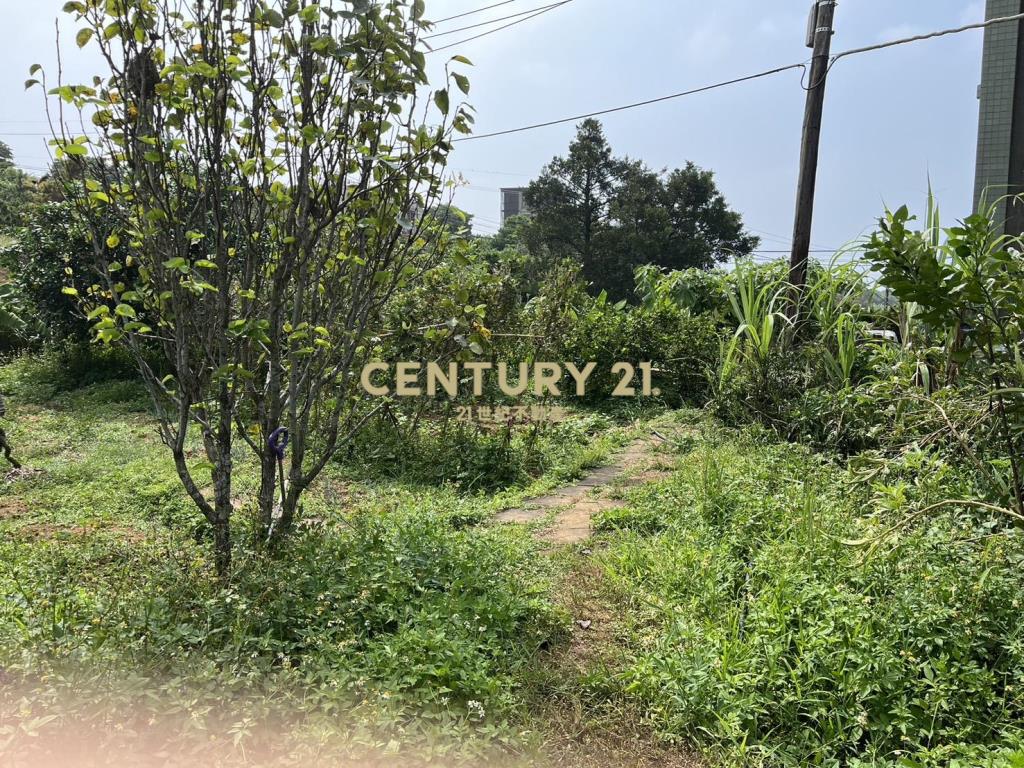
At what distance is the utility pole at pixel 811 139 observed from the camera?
5.48 m

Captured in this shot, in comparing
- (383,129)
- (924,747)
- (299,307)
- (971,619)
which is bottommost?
(924,747)

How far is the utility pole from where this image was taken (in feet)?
18.0

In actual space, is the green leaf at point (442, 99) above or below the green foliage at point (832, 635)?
above

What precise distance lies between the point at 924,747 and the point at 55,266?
1024cm

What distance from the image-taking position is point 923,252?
2443mm

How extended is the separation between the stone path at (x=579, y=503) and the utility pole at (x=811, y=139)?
191 cm

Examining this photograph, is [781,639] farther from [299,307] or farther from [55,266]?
[55,266]

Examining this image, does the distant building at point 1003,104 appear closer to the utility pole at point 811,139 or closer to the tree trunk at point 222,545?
the utility pole at point 811,139

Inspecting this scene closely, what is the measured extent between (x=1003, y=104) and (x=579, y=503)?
7326 mm

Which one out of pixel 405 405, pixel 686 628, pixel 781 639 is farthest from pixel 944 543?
pixel 405 405

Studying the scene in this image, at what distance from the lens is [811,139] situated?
224 inches

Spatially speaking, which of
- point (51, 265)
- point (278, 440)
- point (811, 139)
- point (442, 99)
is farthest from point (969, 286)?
point (51, 265)

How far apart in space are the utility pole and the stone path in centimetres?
191

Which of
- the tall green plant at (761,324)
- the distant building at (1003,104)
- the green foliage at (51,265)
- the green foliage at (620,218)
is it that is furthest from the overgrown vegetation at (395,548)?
the green foliage at (620,218)
